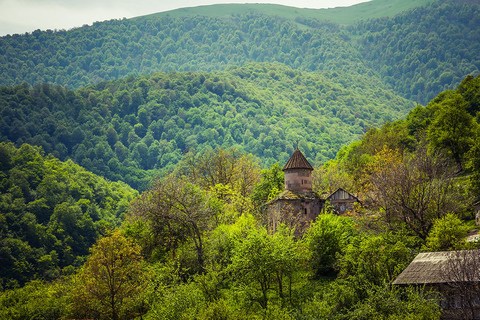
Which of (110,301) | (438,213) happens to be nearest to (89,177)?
(110,301)

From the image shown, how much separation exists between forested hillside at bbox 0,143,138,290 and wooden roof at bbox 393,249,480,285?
82.7 m

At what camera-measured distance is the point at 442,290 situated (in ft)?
130

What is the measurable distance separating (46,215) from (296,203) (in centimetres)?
9705

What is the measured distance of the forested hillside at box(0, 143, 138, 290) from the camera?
391ft

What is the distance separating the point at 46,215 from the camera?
472 ft

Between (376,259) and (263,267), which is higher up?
(376,259)

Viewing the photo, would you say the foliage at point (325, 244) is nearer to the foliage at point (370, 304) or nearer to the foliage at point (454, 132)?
the foliage at point (370, 304)

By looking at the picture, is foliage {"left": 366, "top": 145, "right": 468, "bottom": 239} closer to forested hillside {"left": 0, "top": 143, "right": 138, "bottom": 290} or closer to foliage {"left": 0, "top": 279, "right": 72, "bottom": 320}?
foliage {"left": 0, "top": 279, "right": 72, "bottom": 320}

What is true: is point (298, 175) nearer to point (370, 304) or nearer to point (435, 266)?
point (370, 304)

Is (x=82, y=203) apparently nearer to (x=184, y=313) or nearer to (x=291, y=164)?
(x=291, y=164)

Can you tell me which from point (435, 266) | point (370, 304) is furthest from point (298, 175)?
point (435, 266)

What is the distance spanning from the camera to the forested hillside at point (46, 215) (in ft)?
391

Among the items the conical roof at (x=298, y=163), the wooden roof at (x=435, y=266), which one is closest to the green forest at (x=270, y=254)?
the wooden roof at (x=435, y=266)

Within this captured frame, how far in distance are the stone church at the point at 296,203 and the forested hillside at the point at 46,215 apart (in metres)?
59.0
